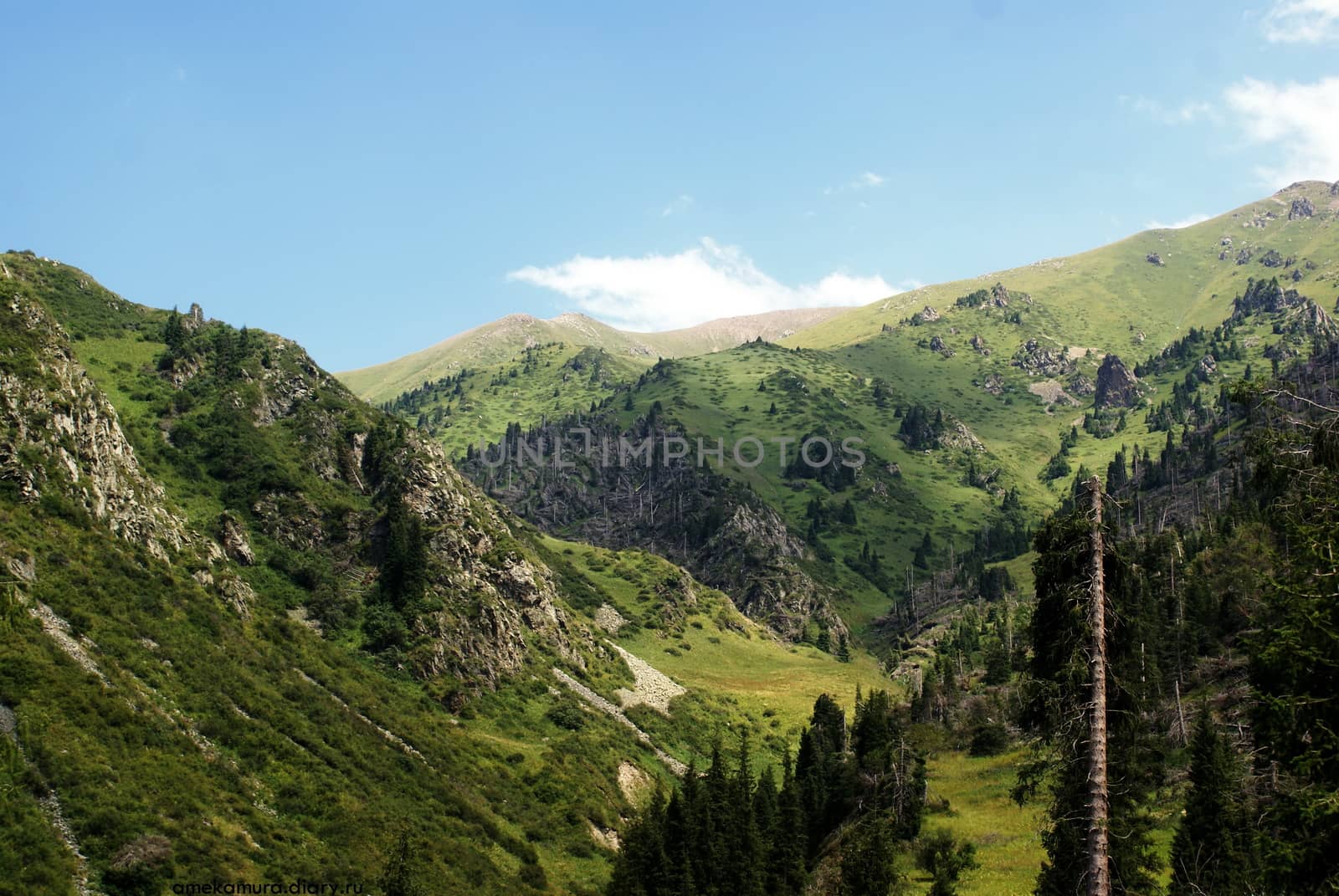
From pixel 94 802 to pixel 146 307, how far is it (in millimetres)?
138721

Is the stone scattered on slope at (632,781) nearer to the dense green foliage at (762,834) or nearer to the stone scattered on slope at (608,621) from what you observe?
the dense green foliage at (762,834)

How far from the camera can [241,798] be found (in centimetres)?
Result: 6475

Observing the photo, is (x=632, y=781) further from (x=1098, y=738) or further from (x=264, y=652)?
(x=1098, y=738)

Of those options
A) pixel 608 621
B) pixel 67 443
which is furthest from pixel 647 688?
pixel 67 443

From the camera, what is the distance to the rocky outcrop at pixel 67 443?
79.6 meters

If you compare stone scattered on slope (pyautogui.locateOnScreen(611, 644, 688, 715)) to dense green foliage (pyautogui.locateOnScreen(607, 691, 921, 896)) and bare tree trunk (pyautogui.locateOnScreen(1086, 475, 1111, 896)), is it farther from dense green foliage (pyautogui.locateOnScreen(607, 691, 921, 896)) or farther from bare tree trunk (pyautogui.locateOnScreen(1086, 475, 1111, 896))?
bare tree trunk (pyautogui.locateOnScreen(1086, 475, 1111, 896))

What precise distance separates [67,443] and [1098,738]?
92342mm

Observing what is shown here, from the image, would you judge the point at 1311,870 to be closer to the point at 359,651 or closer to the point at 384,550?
the point at 359,651

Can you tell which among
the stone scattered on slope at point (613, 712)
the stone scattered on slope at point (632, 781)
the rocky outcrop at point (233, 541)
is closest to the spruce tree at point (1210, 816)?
the stone scattered on slope at point (632, 781)

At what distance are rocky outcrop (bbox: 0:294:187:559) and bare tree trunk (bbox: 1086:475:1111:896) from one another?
278ft

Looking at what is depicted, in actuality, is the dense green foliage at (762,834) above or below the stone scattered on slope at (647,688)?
above

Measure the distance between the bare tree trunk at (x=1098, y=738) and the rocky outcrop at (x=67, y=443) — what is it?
84.8m

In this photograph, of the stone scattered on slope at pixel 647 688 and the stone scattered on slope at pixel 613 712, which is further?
the stone scattered on slope at pixel 647 688

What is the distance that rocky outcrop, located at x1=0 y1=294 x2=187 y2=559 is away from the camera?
261ft
